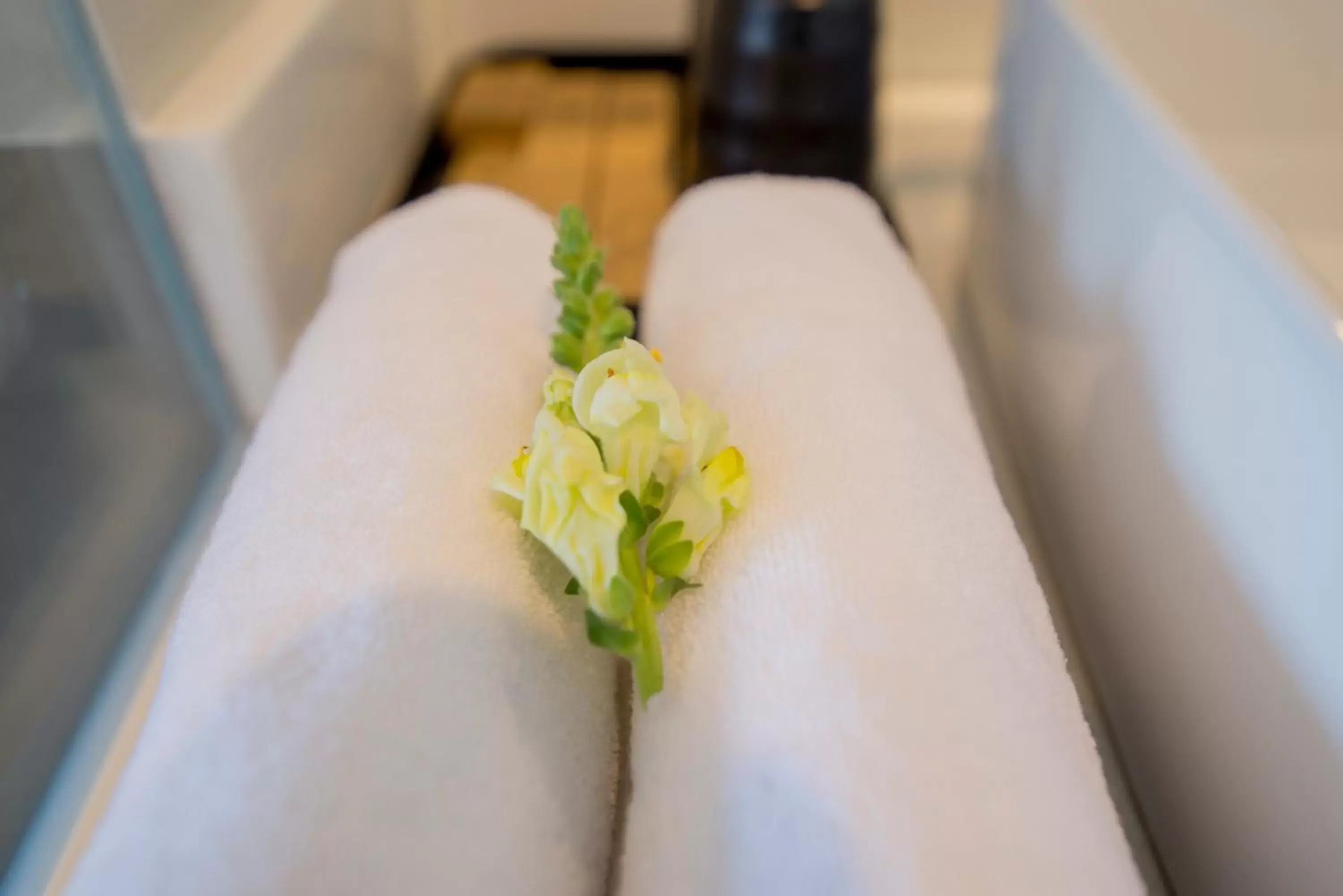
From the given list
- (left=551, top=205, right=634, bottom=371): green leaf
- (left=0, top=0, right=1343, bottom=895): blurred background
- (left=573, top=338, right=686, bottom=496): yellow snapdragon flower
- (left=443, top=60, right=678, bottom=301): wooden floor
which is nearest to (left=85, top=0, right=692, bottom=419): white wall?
(left=0, top=0, right=1343, bottom=895): blurred background

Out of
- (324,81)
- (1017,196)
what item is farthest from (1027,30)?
(324,81)

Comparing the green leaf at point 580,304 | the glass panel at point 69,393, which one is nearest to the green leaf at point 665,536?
the green leaf at point 580,304

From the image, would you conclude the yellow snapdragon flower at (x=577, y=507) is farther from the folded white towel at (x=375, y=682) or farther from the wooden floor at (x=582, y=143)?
the wooden floor at (x=582, y=143)

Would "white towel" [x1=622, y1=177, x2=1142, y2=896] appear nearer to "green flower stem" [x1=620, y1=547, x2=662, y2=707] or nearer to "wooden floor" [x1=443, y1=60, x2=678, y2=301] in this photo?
"green flower stem" [x1=620, y1=547, x2=662, y2=707]

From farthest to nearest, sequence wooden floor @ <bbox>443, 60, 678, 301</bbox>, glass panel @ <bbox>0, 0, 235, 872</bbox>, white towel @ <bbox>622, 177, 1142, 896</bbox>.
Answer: wooden floor @ <bbox>443, 60, 678, 301</bbox> < glass panel @ <bbox>0, 0, 235, 872</bbox> < white towel @ <bbox>622, 177, 1142, 896</bbox>

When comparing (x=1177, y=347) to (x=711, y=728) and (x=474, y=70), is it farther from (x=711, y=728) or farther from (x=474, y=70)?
(x=474, y=70)

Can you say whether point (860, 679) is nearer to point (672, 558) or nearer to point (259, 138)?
point (672, 558)
